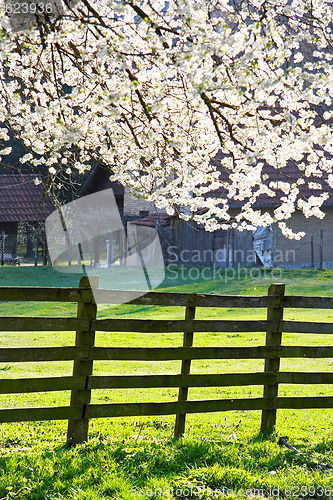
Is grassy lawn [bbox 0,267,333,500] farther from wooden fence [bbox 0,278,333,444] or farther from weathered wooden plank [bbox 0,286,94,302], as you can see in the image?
weathered wooden plank [bbox 0,286,94,302]

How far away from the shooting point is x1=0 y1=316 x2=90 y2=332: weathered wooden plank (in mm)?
4512

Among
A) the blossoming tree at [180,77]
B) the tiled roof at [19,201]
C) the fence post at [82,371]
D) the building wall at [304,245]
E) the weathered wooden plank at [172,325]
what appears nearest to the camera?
the fence post at [82,371]

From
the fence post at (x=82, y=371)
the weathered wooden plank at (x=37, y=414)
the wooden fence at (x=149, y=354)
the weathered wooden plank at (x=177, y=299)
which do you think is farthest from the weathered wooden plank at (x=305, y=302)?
the weathered wooden plank at (x=37, y=414)

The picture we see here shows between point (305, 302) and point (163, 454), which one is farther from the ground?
point (305, 302)

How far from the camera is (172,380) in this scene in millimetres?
5086

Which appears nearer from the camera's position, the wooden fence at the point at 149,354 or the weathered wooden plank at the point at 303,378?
the wooden fence at the point at 149,354

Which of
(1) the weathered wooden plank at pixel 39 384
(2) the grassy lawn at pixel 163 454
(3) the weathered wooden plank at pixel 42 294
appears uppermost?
(3) the weathered wooden plank at pixel 42 294

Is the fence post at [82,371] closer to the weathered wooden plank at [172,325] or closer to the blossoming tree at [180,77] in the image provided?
the weathered wooden plank at [172,325]

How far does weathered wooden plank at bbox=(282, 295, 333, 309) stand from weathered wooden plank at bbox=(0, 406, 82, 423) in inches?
90.7

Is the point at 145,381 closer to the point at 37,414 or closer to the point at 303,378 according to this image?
the point at 37,414

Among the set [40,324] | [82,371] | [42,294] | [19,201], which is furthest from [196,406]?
[19,201]

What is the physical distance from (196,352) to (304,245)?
20041 millimetres

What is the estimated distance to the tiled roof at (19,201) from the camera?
34.0 meters

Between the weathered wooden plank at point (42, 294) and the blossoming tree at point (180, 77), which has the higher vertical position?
the blossoming tree at point (180, 77)
